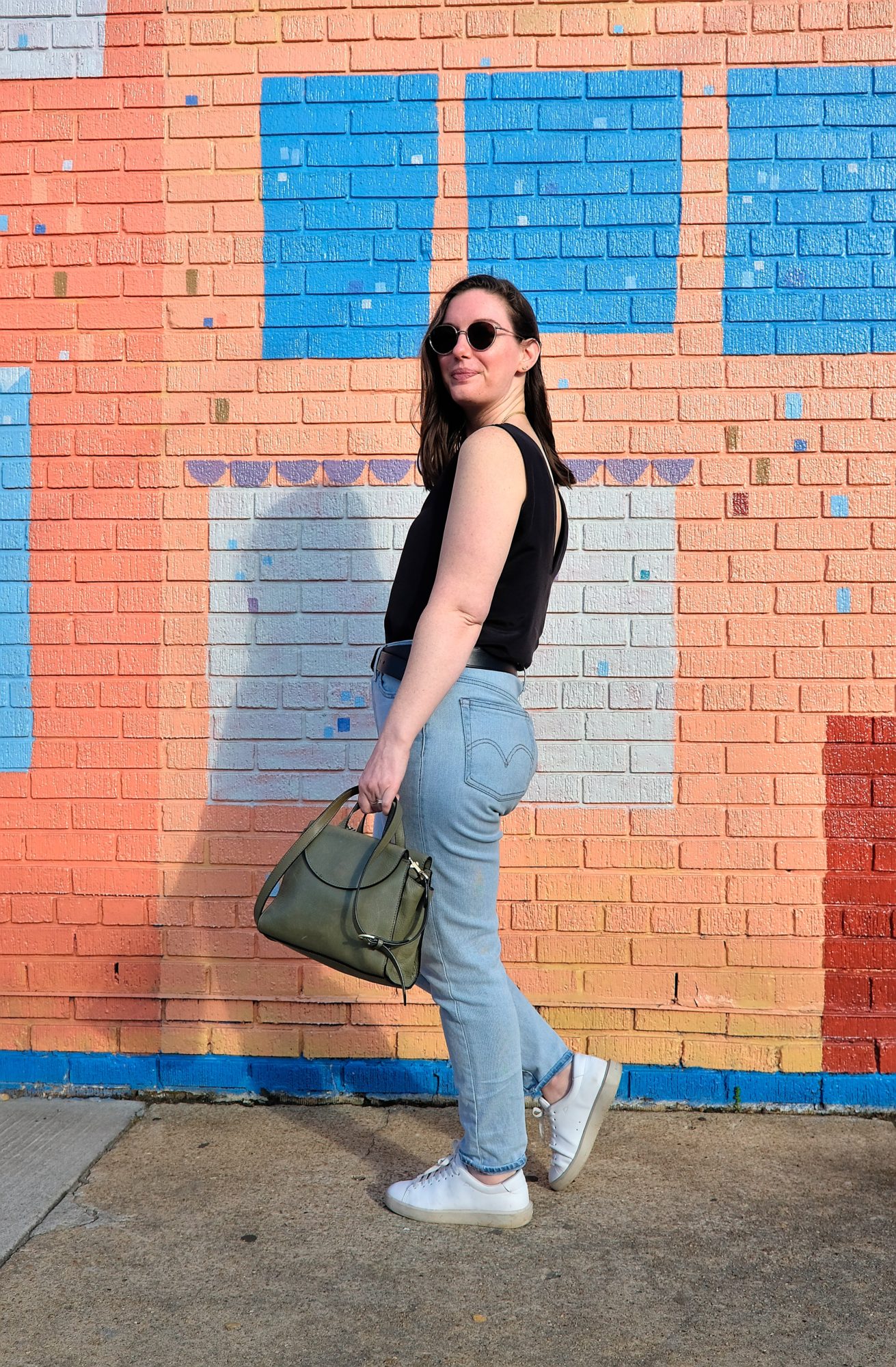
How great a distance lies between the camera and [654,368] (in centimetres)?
328

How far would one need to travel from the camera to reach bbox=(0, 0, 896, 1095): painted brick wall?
3.25 m

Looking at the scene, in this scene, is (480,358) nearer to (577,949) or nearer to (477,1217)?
(577,949)

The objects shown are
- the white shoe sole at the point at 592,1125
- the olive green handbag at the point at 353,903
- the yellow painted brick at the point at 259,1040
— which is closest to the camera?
the olive green handbag at the point at 353,903

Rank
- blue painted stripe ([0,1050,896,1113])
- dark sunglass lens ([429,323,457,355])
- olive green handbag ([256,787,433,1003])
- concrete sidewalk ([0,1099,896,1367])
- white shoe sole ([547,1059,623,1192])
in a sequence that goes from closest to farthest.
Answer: concrete sidewalk ([0,1099,896,1367]), olive green handbag ([256,787,433,1003]), dark sunglass lens ([429,323,457,355]), white shoe sole ([547,1059,623,1192]), blue painted stripe ([0,1050,896,1113])

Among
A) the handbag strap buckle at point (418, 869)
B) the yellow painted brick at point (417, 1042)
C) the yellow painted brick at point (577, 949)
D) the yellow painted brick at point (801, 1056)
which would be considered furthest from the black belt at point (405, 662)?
the yellow painted brick at point (801, 1056)

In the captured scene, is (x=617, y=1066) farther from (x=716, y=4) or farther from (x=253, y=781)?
(x=716, y=4)

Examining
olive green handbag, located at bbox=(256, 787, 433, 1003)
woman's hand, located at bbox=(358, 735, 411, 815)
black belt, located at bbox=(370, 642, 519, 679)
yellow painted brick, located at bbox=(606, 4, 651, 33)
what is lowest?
olive green handbag, located at bbox=(256, 787, 433, 1003)

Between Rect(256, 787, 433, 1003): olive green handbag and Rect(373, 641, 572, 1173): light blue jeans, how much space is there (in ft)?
0.28

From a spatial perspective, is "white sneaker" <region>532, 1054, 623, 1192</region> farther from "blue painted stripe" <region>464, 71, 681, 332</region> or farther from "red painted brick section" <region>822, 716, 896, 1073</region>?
"blue painted stripe" <region>464, 71, 681, 332</region>

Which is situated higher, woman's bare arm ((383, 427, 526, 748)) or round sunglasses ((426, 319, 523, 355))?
round sunglasses ((426, 319, 523, 355))

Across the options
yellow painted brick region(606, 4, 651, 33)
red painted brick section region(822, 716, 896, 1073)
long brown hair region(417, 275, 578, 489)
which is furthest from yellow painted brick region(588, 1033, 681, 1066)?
yellow painted brick region(606, 4, 651, 33)

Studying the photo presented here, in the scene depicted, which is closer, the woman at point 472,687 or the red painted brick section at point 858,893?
the woman at point 472,687

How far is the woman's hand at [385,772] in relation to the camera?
2260 millimetres

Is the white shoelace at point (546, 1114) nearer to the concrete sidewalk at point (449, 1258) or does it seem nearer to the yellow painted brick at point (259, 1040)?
the concrete sidewalk at point (449, 1258)
